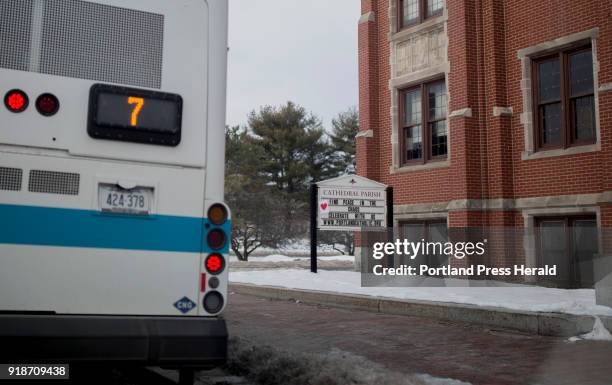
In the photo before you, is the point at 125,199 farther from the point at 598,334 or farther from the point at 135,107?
the point at 598,334

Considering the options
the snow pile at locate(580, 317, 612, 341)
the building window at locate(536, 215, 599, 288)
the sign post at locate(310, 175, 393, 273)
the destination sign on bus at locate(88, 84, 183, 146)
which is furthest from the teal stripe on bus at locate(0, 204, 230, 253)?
the building window at locate(536, 215, 599, 288)

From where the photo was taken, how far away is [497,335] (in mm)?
8336

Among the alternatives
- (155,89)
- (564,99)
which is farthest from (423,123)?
(155,89)

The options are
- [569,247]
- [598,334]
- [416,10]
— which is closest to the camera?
[598,334]

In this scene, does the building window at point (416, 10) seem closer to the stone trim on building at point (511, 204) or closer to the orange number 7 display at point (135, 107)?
the stone trim on building at point (511, 204)

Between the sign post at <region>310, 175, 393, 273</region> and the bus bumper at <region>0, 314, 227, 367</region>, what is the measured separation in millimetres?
9933

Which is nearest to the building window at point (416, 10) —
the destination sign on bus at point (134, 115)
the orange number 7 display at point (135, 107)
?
the destination sign on bus at point (134, 115)

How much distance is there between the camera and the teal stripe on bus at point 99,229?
4.15 metres

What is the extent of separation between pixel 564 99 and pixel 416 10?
4.68 meters

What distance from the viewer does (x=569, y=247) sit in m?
12.9

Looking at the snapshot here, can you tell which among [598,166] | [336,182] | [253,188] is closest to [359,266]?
[336,182]

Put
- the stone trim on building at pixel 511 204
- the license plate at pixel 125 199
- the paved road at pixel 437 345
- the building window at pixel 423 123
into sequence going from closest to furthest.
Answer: the license plate at pixel 125 199
the paved road at pixel 437 345
the stone trim on building at pixel 511 204
the building window at pixel 423 123

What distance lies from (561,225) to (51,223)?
11236 millimetres

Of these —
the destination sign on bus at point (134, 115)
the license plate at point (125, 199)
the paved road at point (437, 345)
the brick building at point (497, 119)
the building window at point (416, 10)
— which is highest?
the building window at point (416, 10)
